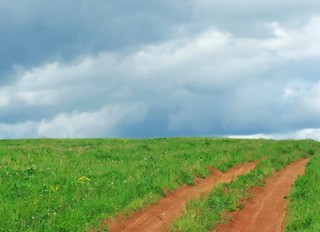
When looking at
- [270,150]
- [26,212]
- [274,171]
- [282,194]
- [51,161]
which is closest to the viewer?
[26,212]

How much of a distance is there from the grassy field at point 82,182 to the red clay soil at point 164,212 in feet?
1.20

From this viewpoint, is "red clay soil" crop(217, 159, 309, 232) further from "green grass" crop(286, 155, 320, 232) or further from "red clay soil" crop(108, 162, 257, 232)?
"red clay soil" crop(108, 162, 257, 232)

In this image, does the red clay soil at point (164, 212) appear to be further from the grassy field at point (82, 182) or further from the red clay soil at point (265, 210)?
the red clay soil at point (265, 210)

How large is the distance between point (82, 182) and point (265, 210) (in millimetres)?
7518

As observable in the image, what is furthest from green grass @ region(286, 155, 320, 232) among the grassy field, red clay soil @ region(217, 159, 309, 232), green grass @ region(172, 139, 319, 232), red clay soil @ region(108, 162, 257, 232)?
the grassy field

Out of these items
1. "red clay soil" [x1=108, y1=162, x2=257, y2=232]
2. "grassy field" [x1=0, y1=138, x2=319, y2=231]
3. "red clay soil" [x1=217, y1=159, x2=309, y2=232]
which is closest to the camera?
"grassy field" [x1=0, y1=138, x2=319, y2=231]

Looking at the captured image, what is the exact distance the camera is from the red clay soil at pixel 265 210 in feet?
52.5

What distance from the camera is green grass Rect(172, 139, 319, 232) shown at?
48.4 ft

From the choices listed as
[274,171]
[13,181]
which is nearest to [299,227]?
[13,181]

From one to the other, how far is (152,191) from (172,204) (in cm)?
125

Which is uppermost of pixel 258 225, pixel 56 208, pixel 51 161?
pixel 51 161

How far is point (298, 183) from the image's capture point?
22641 millimetres

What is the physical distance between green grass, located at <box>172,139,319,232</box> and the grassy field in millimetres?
2019

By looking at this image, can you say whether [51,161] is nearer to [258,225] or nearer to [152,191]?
[152,191]
